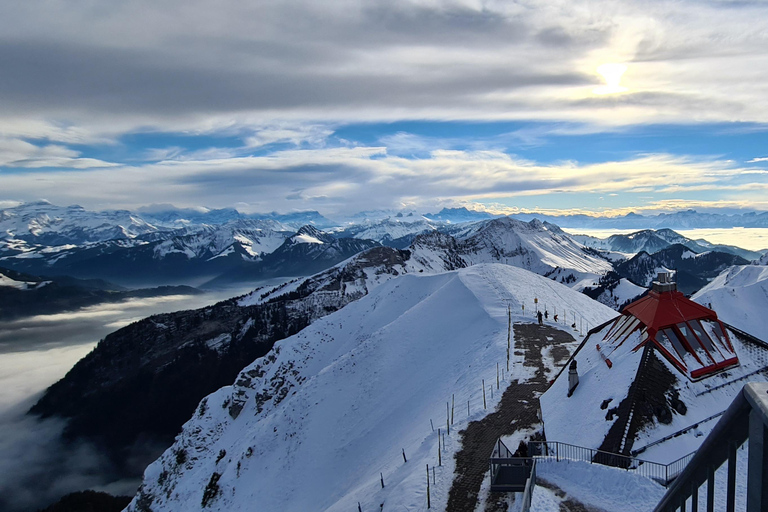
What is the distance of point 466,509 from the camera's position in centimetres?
2056

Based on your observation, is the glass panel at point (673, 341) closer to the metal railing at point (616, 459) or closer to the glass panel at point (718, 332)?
the glass panel at point (718, 332)

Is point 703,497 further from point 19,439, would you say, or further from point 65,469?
point 19,439

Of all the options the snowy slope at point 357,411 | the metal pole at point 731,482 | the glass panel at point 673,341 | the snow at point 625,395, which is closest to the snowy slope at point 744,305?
the snowy slope at point 357,411

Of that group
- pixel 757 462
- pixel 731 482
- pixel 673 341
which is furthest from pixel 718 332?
pixel 757 462

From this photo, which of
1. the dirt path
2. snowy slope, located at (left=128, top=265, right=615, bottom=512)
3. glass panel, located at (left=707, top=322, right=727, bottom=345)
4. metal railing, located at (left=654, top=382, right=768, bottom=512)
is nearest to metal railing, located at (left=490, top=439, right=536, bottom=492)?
the dirt path

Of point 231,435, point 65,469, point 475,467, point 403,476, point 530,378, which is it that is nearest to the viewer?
point 475,467

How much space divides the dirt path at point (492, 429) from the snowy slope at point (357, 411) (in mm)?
912

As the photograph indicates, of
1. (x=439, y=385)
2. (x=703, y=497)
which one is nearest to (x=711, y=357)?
(x=703, y=497)

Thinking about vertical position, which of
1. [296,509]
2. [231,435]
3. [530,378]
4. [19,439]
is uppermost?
[530,378]

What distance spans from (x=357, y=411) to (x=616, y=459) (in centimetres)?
3806

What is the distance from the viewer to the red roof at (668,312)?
25.9 meters

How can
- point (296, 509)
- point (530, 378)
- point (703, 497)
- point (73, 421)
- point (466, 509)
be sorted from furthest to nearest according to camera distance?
point (73, 421) → point (296, 509) → point (530, 378) → point (466, 509) → point (703, 497)

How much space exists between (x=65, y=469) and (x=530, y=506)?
211756 mm

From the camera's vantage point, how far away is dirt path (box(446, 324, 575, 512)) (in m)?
21.6
